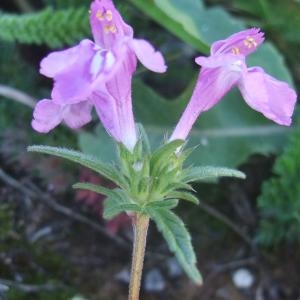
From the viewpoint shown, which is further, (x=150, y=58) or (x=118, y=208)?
(x=118, y=208)

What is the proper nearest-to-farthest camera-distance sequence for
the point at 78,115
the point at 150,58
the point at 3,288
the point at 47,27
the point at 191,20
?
the point at 150,58 < the point at 78,115 < the point at 3,288 < the point at 47,27 < the point at 191,20

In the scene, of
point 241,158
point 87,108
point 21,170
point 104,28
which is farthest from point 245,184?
point 104,28

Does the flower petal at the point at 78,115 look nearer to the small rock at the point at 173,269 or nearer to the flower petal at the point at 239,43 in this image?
the flower petal at the point at 239,43

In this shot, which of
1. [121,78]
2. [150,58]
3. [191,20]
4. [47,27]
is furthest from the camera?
[191,20]

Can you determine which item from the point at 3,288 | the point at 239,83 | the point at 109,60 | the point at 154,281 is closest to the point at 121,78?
the point at 109,60

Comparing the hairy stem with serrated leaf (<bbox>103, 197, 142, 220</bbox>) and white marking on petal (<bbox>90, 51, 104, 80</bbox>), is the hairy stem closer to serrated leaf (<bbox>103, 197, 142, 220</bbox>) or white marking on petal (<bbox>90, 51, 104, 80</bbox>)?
serrated leaf (<bbox>103, 197, 142, 220</bbox>)

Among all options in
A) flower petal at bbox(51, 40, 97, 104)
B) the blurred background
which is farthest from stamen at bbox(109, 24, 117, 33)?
the blurred background

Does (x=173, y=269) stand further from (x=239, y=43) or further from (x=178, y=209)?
(x=239, y=43)
